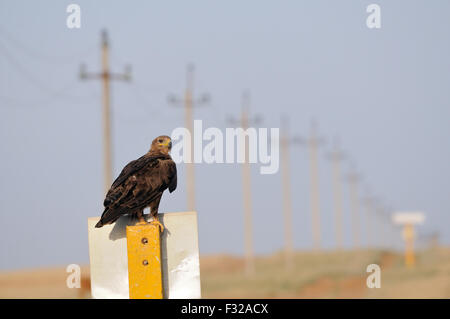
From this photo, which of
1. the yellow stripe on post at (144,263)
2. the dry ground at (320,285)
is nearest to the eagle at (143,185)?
the yellow stripe on post at (144,263)

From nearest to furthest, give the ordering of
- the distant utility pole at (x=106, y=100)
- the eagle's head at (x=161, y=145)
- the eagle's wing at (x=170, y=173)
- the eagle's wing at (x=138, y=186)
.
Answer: the eagle's wing at (x=138, y=186), the eagle's wing at (x=170, y=173), the eagle's head at (x=161, y=145), the distant utility pole at (x=106, y=100)

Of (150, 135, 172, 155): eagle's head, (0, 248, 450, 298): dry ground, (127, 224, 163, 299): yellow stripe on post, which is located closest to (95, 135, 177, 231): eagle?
(150, 135, 172, 155): eagle's head

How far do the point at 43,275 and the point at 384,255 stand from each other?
26.6 m

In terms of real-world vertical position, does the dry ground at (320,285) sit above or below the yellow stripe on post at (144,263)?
below

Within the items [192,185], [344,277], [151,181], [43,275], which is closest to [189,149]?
[192,185]

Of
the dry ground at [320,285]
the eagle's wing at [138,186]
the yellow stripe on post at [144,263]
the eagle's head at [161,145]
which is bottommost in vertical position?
the dry ground at [320,285]

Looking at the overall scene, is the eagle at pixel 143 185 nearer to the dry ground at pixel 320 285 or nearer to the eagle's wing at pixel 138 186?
the eagle's wing at pixel 138 186

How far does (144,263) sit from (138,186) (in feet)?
4.40

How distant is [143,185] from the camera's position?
314 inches

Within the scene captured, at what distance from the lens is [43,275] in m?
69.8

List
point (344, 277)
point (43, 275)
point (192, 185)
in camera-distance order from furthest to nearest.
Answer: point (43, 275) < point (344, 277) < point (192, 185)

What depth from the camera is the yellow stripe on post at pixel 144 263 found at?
21.8ft
